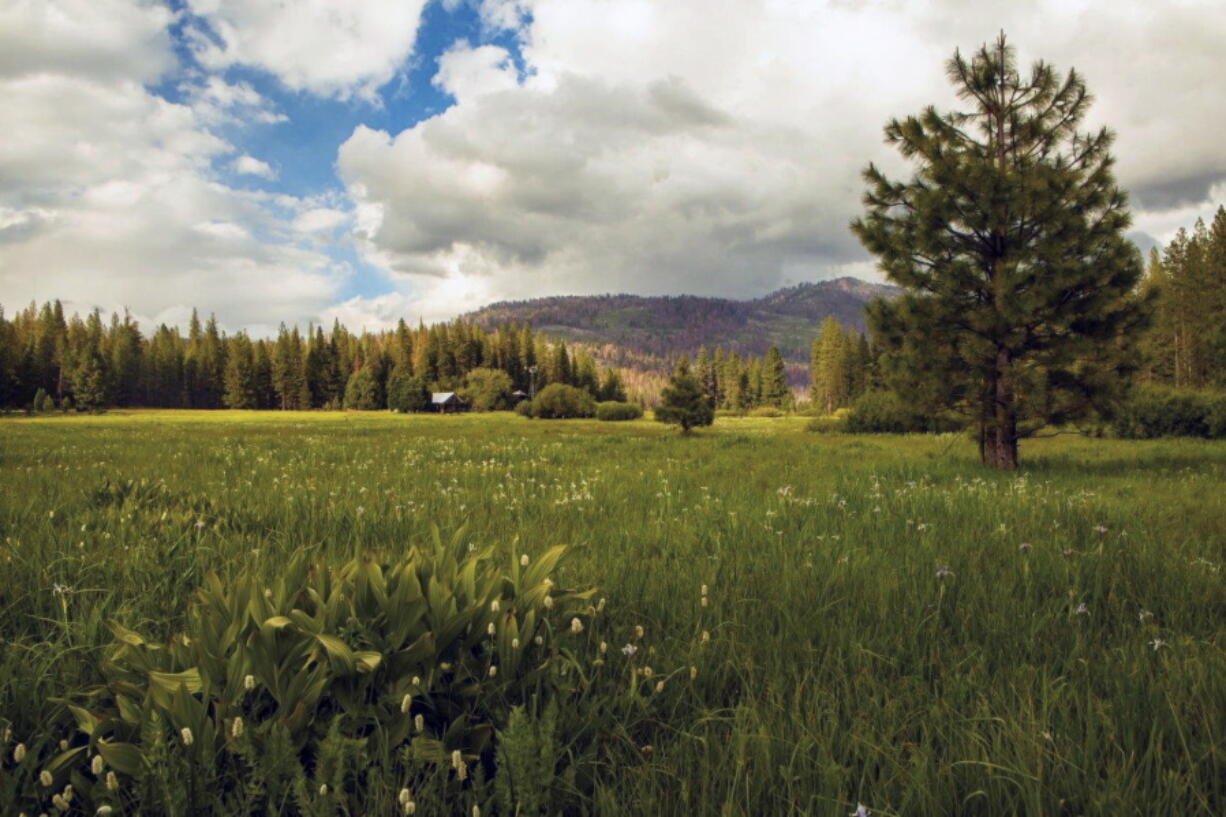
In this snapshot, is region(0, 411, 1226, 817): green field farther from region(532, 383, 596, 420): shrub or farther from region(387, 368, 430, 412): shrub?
region(387, 368, 430, 412): shrub

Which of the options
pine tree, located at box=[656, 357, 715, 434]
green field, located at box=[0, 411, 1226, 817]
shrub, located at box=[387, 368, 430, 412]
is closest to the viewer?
green field, located at box=[0, 411, 1226, 817]

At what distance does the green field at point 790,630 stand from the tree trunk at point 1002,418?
4.78 meters

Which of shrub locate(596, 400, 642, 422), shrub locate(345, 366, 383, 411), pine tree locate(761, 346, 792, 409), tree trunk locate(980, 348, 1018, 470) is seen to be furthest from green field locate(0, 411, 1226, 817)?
shrub locate(345, 366, 383, 411)

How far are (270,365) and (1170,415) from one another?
5331 inches

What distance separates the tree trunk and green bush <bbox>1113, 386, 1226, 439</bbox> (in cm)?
1805

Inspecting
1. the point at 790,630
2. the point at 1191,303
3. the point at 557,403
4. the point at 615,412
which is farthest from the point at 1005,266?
the point at 1191,303

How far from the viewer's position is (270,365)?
11938 cm

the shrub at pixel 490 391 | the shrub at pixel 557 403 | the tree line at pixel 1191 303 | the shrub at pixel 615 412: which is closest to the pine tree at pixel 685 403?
the shrub at pixel 615 412

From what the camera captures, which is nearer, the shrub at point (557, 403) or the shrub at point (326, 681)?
the shrub at point (326, 681)

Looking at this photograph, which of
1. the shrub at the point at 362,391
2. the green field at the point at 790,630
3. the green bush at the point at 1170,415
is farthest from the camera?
the shrub at the point at 362,391

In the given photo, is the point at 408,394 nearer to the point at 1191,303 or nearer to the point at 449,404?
the point at 449,404

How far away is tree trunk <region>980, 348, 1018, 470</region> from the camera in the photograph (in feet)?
39.8

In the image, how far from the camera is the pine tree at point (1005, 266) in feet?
37.9

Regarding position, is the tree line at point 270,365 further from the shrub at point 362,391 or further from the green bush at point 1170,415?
the green bush at point 1170,415
